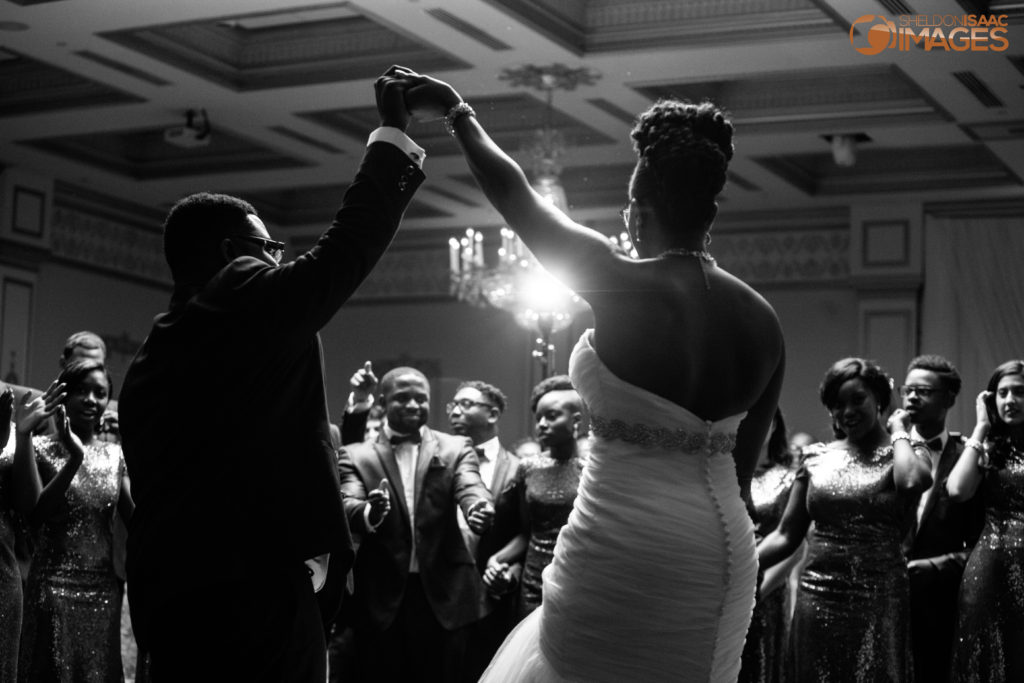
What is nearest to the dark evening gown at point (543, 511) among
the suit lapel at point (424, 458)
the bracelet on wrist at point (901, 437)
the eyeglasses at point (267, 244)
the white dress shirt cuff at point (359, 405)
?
the suit lapel at point (424, 458)

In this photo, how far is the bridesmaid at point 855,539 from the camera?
5.06 metres

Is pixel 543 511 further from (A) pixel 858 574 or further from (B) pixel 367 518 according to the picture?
(A) pixel 858 574

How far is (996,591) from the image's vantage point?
5047 mm

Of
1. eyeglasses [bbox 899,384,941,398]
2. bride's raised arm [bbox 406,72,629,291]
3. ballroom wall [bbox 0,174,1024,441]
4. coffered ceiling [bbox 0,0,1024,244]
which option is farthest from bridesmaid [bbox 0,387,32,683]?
ballroom wall [bbox 0,174,1024,441]

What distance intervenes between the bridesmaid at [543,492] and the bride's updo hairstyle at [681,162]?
3.44m

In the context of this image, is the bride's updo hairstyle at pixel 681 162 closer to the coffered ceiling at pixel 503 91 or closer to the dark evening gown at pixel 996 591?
the dark evening gown at pixel 996 591

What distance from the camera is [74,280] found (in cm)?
1312

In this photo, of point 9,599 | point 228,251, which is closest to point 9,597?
point 9,599

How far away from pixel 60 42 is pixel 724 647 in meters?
7.82

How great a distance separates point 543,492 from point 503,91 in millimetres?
4633

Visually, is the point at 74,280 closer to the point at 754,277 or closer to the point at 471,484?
the point at 754,277

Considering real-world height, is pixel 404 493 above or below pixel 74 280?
below

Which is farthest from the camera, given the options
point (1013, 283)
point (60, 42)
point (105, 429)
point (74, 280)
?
point (74, 280)

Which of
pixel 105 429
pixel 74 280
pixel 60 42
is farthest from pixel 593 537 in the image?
pixel 74 280
